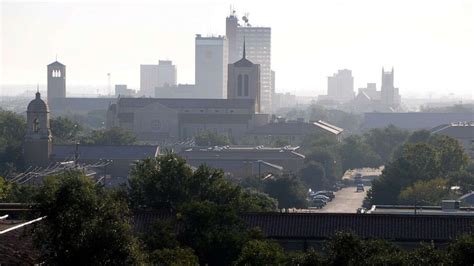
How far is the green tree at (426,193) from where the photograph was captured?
5353 cm

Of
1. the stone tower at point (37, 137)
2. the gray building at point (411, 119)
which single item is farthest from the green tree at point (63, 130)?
the gray building at point (411, 119)

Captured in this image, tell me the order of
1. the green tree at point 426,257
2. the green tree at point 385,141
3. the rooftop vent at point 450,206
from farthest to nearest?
the green tree at point 385,141 → the rooftop vent at point 450,206 → the green tree at point 426,257

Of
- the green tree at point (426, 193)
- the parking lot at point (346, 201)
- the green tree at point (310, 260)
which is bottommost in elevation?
the parking lot at point (346, 201)

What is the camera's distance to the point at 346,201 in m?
69.9

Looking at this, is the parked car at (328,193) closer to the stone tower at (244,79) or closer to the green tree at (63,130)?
the green tree at (63,130)

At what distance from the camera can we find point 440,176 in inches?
2518

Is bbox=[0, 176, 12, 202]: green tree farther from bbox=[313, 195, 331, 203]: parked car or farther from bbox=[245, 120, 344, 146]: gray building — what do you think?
bbox=[245, 120, 344, 146]: gray building

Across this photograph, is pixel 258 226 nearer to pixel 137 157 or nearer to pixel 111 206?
pixel 111 206

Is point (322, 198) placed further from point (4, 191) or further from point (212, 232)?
point (212, 232)

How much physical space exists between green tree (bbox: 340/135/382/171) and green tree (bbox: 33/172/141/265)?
73691 mm

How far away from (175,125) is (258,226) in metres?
83.1

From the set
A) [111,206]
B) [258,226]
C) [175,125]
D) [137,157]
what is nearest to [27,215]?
[111,206]

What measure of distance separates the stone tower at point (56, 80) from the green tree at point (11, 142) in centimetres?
7814

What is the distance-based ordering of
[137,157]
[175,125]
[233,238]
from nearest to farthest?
1. [233,238]
2. [137,157]
3. [175,125]
